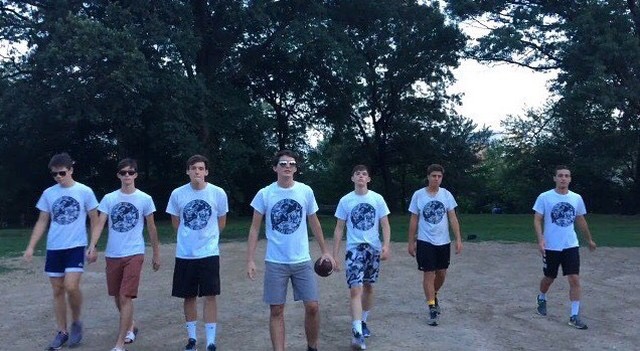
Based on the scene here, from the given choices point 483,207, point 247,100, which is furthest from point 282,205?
point 483,207

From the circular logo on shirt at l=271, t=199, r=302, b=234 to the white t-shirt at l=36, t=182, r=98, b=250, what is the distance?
82.8 inches

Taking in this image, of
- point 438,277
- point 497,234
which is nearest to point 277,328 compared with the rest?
point 438,277

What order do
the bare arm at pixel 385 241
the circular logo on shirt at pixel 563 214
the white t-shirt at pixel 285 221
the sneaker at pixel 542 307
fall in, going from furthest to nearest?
the sneaker at pixel 542 307 → the circular logo on shirt at pixel 563 214 → the bare arm at pixel 385 241 → the white t-shirt at pixel 285 221

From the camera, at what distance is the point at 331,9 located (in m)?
28.9

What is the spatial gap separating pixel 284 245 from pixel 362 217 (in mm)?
1265

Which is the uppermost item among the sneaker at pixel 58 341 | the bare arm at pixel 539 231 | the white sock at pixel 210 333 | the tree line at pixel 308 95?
the tree line at pixel 308 95

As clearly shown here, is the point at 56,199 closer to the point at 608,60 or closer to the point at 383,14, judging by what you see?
the point at 608,60

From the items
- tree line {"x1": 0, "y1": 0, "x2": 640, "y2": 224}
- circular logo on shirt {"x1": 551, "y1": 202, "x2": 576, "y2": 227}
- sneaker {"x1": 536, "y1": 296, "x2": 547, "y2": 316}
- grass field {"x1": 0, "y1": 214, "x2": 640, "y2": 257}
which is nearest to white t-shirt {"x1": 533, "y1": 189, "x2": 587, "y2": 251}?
circular logo on shirt {"x1": 551, "y1": 202, "x2": 576, "y2": 227}

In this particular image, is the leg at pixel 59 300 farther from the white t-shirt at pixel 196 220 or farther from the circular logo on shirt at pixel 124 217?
the white t-shirt at pixel 196 220

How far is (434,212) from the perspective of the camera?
8328 millimetres

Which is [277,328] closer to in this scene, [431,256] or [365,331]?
[365,331]

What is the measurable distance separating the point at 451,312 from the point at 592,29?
18113 millimetres

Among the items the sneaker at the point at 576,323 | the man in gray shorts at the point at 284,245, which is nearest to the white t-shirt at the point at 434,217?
the sneaker at the point at 576,323

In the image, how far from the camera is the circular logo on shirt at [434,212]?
8328mm
